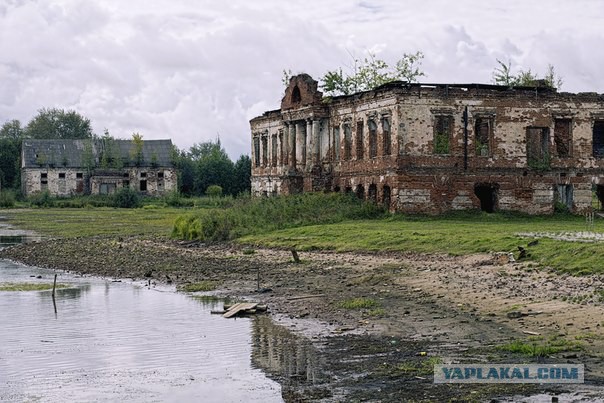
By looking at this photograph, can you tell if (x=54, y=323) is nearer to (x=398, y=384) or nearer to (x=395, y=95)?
(x=398, y=384)

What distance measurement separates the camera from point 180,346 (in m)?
18.9

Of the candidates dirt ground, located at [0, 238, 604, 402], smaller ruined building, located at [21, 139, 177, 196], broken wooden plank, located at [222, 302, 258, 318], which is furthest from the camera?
smaller ruined building, located at [21, 139, 177, 196]

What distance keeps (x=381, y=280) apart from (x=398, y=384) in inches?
452

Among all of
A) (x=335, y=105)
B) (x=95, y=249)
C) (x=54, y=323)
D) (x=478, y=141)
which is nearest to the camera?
(x=54, y=323)

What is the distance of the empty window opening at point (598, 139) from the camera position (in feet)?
165

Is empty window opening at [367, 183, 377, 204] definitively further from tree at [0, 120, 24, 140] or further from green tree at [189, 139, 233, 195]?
tree at [0, 120, 24, 140]

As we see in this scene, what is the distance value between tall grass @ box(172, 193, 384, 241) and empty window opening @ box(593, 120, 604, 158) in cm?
1205

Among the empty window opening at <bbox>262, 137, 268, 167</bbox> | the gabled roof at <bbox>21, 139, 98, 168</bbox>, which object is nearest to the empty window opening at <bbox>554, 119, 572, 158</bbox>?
the empty window opening at <bbox>262, 137, 268, 167</bbox>

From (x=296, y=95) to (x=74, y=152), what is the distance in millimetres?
60098

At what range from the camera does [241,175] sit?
112 meters

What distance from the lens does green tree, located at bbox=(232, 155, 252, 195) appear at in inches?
4352

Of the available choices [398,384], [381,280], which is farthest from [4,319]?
[398,384]

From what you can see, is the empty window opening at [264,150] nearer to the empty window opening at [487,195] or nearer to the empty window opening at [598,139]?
the empty window opening at [487,195]

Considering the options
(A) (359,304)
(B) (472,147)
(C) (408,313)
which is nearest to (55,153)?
(B) (472,147)
